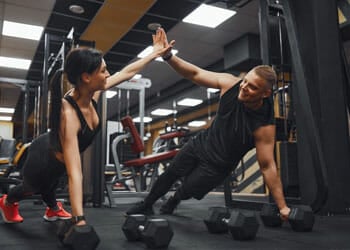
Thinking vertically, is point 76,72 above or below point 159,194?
above

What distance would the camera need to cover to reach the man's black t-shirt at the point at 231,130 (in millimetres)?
1694

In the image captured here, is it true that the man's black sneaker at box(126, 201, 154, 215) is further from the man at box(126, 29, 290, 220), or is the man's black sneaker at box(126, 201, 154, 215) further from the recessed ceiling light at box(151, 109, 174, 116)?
the recessed ceiling light at box(151, 109, 174, 116)

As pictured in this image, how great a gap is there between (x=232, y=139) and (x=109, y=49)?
14.9 ft

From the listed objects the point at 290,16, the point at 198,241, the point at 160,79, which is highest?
the point at 160,79

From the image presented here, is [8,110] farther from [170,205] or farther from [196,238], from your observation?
[196,238]

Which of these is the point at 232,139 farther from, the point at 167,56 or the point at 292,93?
the point at 292,93

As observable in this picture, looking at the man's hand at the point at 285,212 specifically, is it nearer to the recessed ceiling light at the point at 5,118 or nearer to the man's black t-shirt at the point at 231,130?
the man's black t-shirt at the point at 231,130

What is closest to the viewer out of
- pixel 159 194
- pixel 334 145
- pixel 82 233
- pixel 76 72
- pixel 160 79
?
pixel 82 233

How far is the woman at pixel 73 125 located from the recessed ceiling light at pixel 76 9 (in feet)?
10.4

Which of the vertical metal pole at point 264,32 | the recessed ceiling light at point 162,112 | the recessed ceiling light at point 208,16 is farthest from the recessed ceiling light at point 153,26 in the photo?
the recessed ceiling light at point 162,112

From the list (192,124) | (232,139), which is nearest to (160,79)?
(192,124)

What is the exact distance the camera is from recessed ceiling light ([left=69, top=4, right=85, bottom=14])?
4.44 m

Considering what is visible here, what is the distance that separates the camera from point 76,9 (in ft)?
14.8

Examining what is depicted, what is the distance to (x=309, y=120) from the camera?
1.99 meters
